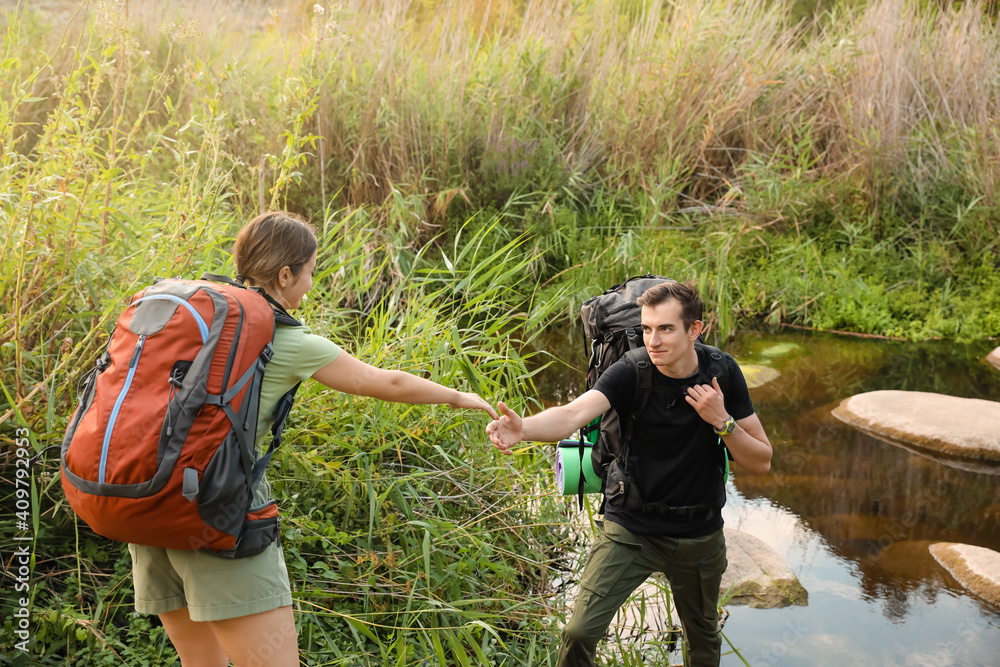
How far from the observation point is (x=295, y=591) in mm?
2768

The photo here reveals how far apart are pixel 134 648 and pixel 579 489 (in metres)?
1.62

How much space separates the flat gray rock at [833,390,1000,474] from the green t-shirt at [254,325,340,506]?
472 cm

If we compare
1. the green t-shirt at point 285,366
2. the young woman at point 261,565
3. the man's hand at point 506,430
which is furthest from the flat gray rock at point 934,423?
the green t-shirt at point 285,366

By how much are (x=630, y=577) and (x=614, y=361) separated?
0.74 meters

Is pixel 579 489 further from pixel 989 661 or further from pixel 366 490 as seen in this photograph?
pixel 989 661

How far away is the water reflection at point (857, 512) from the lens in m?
3.48

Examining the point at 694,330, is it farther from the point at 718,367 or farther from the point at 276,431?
the point at 276,431

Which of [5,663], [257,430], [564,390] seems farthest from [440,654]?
[564,390]

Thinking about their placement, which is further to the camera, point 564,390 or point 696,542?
point 564,390

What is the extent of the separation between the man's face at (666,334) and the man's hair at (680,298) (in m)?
0.01

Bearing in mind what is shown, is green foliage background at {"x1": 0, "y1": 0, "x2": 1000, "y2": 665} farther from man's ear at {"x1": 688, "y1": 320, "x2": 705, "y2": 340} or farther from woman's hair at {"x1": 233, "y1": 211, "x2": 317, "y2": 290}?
man's ear at {"x1": 688, "y1": 320, "x2": 705, "y2": 340}

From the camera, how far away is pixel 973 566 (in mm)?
3920

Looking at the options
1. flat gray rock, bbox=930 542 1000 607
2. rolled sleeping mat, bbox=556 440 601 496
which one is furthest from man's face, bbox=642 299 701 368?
flat gray rock, bbox=930 542 1000 607

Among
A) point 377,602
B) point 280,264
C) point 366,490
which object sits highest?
point 280,264
